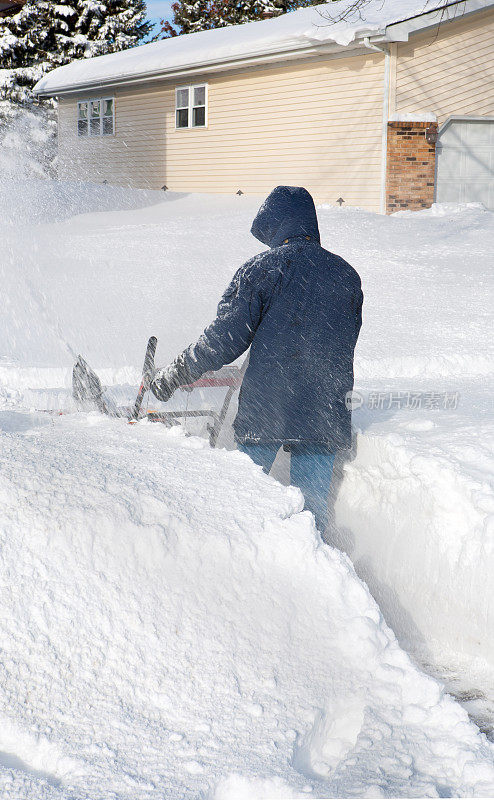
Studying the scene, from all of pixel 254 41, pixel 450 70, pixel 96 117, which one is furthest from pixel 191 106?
pixel 450 70

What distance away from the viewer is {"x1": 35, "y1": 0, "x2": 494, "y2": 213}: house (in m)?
14.9

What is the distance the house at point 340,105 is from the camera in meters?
14.9

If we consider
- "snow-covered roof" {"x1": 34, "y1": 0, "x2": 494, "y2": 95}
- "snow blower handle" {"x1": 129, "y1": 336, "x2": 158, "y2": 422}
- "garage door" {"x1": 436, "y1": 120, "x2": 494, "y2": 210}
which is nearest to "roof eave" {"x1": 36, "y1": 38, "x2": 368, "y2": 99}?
"snow-covered roof" {"x1": 34, "y1": 0, "x2": 494, "y2": 95}

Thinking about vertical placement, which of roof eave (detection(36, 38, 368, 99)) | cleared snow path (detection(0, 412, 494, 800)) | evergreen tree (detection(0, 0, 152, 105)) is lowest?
cleared snow path (detection(0, 412, 494, 800))

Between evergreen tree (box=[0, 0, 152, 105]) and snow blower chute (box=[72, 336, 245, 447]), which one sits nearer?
snow blower chute (box=[72, 336, 245, 447])

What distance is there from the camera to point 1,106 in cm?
3025

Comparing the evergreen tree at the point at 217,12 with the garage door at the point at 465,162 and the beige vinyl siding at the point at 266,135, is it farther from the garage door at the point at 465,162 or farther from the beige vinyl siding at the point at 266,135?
the garage door at the point at 465,162

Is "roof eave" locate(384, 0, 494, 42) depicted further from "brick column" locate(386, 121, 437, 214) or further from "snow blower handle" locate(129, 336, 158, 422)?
"snow blower handle" locate(129, 336, 158, 422)

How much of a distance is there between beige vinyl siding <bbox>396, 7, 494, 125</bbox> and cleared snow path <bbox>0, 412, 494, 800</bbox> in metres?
13.4

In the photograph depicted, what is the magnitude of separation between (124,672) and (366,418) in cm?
292

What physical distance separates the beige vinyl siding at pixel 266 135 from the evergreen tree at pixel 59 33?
10142 mm

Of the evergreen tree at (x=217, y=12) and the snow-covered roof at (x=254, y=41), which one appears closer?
the snow-covered roof at (x=254, y=41)

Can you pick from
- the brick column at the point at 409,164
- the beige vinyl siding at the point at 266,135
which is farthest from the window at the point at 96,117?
the brick column at the point at 409,164

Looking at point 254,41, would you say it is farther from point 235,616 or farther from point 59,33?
point 59,33
